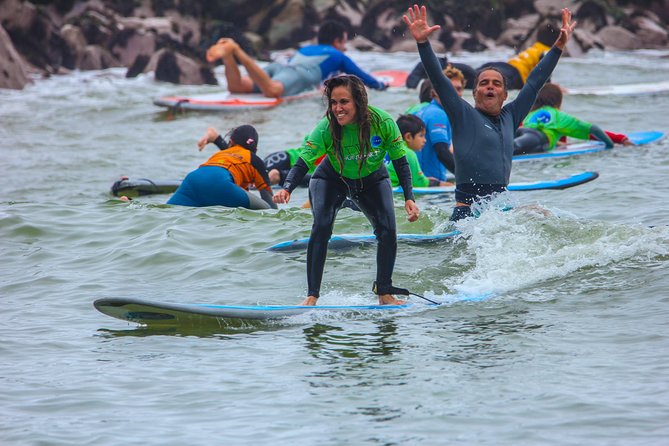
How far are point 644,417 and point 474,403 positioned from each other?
82 centimetres

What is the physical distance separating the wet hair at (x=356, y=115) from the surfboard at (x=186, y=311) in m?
1.08

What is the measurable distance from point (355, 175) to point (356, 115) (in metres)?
0.43

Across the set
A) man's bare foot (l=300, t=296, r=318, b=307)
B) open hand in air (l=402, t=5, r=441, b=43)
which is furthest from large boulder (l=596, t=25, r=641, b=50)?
man's bare foot (l=300, t=296, r=318, b=307)

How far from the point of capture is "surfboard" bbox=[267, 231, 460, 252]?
8.48 m

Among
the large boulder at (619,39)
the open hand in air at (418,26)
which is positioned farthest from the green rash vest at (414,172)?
the large boulder at (619,39)

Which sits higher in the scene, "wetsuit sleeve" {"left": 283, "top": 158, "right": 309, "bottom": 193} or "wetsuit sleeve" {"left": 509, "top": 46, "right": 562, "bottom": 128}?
"wetsuit sleeve" {"left": 509, "top": 46, "right": 562, "bottom": 128}

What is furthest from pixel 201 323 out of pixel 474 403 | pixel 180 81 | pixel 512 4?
pixel 512 4

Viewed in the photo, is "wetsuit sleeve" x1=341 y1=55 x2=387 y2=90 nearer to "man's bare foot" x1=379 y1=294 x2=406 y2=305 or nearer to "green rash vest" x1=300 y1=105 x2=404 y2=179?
"green rash vest" x1=300 y1=105 x2=404 y2=179

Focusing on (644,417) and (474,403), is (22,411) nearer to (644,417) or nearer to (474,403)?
(474,403)

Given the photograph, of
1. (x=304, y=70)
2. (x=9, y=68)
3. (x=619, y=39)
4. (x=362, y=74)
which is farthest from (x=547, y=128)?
(x=619, y=39)

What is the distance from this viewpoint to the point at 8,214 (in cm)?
986

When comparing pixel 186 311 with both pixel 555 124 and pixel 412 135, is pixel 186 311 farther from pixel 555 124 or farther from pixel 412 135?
pixel 555 124

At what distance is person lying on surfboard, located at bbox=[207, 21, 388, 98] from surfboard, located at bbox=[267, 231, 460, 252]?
8.39 m

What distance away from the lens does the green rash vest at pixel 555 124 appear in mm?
12641
